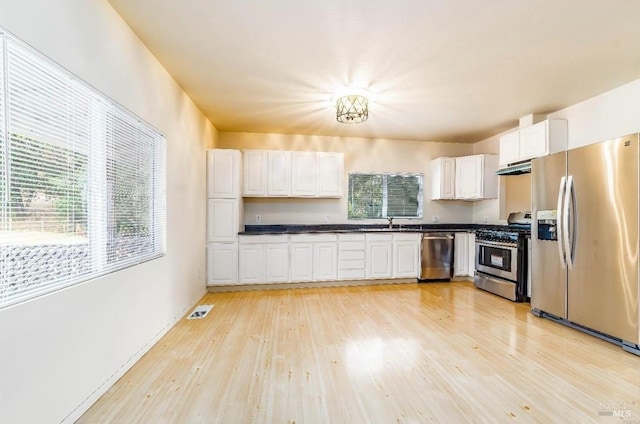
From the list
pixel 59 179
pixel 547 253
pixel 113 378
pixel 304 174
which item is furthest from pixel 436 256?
pixel 59 179

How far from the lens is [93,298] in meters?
1.77

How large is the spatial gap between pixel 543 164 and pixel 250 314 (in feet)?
12.9

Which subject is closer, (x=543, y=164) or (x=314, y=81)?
(x=314, y=81)

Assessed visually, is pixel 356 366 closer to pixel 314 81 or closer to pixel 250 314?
pixel 250 314

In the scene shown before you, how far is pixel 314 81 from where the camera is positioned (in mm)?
2988

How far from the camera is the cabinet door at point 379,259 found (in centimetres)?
478

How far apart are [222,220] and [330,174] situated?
6.39 feet

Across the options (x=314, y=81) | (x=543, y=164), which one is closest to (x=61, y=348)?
(x=314, y=81)

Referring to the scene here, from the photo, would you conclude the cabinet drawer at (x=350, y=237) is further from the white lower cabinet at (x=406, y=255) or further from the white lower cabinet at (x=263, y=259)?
the white lower cabinet at (x=263, y=259)

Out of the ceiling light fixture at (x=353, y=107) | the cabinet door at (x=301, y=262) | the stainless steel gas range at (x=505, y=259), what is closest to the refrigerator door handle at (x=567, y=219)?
the stainless steel gas range at (x=505, y=259)

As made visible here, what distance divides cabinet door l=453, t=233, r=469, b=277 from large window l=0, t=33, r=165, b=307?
4.80 metres

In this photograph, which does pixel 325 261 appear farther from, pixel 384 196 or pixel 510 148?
pixel 510 148

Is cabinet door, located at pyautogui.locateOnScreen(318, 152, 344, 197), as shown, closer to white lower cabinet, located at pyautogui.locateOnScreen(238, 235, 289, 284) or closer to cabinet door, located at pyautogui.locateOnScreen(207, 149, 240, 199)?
white lower cabinet, located at pyautogui.locateOnScreen(238, 235, 289, 284)

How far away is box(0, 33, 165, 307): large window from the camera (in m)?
1.28
